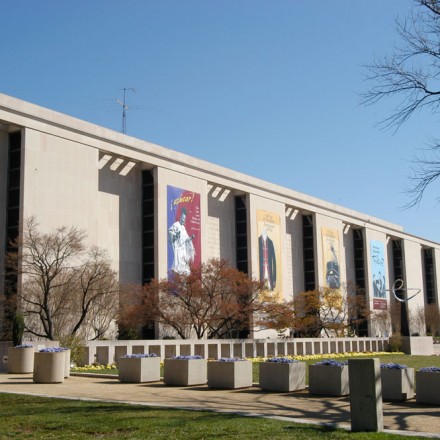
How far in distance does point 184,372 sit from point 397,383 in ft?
21.8

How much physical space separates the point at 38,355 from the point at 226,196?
158 feet

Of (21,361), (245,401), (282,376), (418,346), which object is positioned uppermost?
(21,361)

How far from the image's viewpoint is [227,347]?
50.2 metres

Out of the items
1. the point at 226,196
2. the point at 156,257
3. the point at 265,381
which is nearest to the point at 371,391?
the point at 265,381

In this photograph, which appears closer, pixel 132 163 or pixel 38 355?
pixel 38 355

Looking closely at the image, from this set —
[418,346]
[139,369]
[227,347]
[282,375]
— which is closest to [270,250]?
[418,346]

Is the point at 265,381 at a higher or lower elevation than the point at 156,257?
lower

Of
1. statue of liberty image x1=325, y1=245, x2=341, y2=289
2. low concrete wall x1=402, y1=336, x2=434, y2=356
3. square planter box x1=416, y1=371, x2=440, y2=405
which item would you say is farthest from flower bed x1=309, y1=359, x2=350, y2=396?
statue of liberty image x1=325, y1=245, x2=341, y2=289

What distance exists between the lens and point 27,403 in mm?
15656

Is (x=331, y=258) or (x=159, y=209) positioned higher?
(x=159, y=209)

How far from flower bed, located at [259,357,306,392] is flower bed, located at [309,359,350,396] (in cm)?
65

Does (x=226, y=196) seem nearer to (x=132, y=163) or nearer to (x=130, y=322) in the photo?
(x=132, y=163)

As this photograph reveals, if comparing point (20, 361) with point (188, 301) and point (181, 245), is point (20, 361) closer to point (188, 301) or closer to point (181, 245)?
point (188, 301)

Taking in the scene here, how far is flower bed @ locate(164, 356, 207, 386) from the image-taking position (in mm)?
20328
